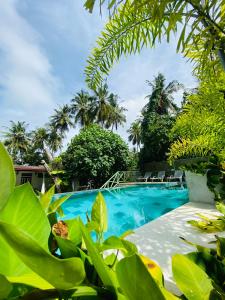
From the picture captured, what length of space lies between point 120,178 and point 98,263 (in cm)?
1898

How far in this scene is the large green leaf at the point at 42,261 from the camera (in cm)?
22

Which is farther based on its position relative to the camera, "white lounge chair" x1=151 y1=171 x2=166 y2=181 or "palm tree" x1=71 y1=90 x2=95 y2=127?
"palm tree" x1=71 y1=90 x2=95 y2=127

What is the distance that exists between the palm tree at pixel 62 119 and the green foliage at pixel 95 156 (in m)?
13.7

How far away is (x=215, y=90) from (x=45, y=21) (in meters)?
4.21

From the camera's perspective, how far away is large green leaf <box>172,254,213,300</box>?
0.46m

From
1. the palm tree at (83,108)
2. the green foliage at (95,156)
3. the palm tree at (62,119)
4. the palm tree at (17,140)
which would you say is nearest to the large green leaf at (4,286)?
the green foliage at (95,156)

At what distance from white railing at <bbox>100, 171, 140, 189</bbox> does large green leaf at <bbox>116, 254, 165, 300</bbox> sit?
17.0 meters

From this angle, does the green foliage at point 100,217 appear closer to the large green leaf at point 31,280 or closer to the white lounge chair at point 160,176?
the large green leaf at point 31,280

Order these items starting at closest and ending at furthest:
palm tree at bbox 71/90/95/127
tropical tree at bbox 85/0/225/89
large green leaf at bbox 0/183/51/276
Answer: large green leaf at bbox 0/183/51/276 → tropical tree at bbox 85/0/225/89 → palm tree at bbox 71/90/95/127

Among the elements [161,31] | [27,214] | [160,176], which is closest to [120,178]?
[160,176]

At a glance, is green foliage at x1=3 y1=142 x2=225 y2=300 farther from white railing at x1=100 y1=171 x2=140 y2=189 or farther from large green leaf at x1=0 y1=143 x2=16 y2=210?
white railing at x1=100 y1=171 x2=140 y2=189

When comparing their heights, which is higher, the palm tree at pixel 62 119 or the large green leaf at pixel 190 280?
the palm tree at pixel 62 119

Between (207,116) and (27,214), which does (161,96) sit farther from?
(27,214)

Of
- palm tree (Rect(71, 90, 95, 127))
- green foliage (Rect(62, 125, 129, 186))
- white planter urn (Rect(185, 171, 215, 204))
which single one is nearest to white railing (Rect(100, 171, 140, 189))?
green foliage (Rect(62, 125, 129, 186))
